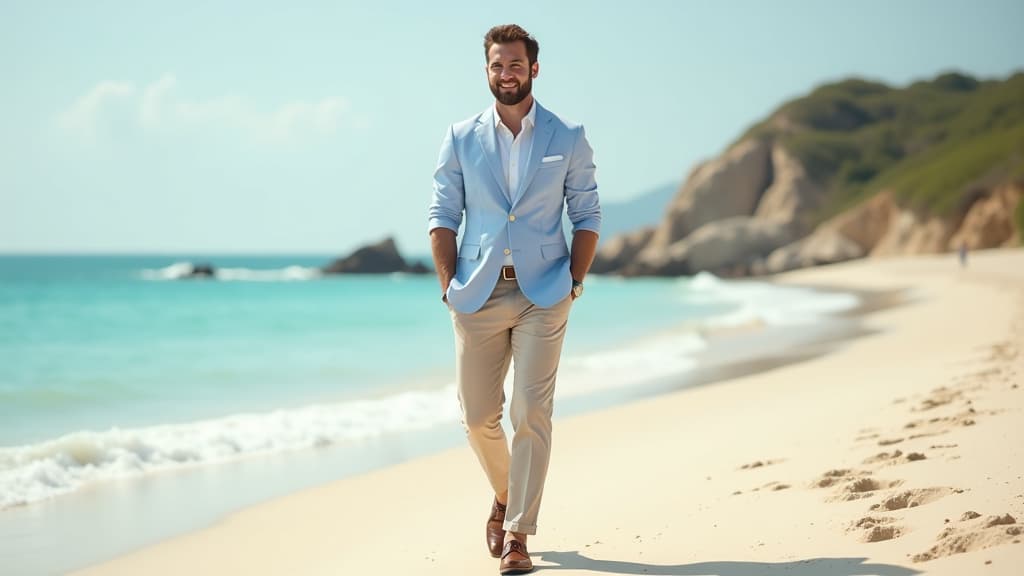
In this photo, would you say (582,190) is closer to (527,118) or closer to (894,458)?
(527,118)

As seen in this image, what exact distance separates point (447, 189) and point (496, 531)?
1.45 metres

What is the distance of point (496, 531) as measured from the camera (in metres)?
4.28

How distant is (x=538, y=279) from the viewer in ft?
13.0

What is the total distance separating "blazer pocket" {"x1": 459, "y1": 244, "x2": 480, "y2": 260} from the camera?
13.1ft

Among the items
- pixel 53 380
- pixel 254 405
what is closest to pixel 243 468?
pixel 254 405

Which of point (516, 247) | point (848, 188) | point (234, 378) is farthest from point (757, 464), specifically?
point (848, 188)

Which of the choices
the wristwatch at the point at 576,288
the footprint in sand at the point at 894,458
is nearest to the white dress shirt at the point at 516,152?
the wristwatch at the point at 576,288

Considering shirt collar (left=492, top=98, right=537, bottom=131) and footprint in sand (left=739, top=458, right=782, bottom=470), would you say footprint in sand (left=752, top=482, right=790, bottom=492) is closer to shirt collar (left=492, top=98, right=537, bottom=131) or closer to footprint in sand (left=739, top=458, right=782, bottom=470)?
footprint in sand (left=739, top=458, right=782, bottom=470)

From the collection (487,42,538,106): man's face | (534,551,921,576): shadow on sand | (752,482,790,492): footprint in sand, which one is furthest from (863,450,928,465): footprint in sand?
(487,42,538,106): man's face

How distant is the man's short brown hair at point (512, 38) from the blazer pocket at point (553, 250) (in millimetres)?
732

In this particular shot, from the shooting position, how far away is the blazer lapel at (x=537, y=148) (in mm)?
3949

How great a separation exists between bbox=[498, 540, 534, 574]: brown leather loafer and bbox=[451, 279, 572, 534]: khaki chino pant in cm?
6

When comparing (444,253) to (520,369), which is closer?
(520,369)

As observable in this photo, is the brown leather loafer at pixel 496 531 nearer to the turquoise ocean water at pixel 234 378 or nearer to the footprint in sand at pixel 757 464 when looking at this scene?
the footprint in sand at pixel 757 464
